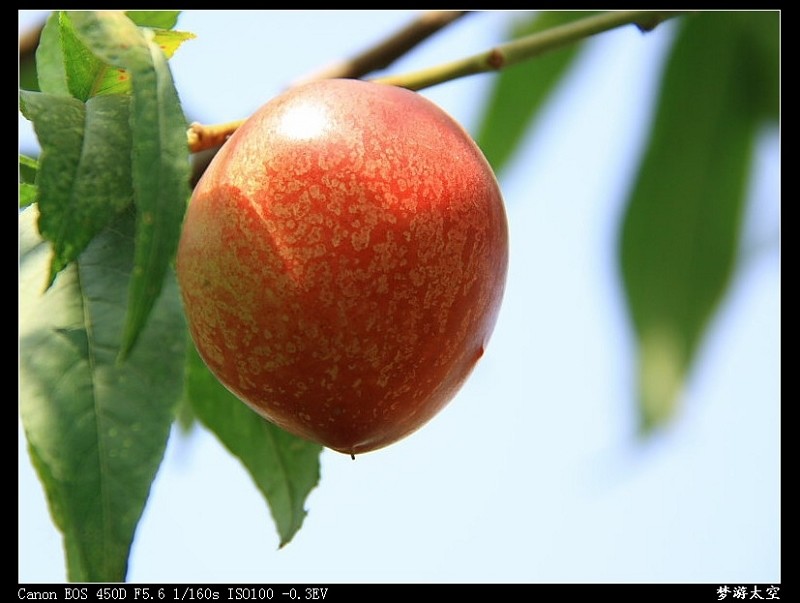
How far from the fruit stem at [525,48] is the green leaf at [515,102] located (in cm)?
53

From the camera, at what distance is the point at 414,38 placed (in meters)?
→ 1.46

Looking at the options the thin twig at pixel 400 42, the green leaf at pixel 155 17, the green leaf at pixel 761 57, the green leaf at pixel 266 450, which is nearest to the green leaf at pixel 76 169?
the green leaf at pixel 155 17

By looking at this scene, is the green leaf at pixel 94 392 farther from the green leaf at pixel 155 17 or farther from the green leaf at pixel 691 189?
the green leaf at pixel 691 189

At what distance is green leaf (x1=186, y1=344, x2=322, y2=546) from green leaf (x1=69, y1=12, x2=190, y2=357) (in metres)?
0.44

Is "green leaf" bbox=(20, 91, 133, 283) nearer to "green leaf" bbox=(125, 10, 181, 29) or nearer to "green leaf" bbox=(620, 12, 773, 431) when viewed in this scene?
"green leaf" bbox=(125, 10, 181, 29)

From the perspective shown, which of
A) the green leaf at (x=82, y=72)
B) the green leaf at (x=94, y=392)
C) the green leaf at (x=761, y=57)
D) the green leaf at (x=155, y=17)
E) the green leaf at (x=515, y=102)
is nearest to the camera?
the green leaf at (x=94, y=392)

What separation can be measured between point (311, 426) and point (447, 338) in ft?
0.51

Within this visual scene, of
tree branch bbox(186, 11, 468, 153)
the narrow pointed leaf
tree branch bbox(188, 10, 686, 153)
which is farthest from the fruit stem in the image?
the narrow pointed leaf

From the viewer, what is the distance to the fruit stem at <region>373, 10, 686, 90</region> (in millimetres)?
1148

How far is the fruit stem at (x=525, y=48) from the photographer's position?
45.2 inches

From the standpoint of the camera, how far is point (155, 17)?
1.25 meters

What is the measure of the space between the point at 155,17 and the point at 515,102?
70 cm

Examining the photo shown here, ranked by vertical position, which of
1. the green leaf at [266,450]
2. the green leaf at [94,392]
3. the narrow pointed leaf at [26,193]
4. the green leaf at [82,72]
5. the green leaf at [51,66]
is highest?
the green leaf at [82,72]

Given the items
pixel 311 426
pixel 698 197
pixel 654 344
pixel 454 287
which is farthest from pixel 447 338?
pixel 698 197
